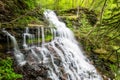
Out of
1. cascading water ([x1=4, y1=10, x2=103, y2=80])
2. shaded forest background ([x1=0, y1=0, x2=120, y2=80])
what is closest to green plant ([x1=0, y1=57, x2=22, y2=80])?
shaded forest background ([x1=0, y1=0, x2=120, y2=80])

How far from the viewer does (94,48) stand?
47.0ft

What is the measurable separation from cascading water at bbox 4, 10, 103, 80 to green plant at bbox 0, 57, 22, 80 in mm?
691

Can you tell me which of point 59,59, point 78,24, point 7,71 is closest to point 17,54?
point 7,71

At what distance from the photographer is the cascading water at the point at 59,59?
33.1 feet

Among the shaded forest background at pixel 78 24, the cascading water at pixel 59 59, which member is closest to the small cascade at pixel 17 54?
the cascading water at pixel 59 59

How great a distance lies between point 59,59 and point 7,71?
298 centimetres

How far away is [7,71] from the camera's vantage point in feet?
29.0

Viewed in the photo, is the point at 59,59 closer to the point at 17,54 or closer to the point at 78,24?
the point at 17,54

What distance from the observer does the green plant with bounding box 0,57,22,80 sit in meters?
8.49

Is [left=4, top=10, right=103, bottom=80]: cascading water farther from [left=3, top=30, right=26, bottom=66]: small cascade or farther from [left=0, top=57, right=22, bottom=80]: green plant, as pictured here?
[left=0, top=57, right=22, bottom=80]: green plant

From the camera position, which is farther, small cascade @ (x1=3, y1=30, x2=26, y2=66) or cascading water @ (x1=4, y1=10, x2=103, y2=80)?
cascading water @ (x1=4, y1=10, x2=103, y2=80)

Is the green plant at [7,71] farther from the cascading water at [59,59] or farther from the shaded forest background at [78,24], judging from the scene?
the cascading water at [59,59]

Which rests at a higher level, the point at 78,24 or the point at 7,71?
the point at 78,24

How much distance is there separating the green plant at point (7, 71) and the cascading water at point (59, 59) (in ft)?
2.27
